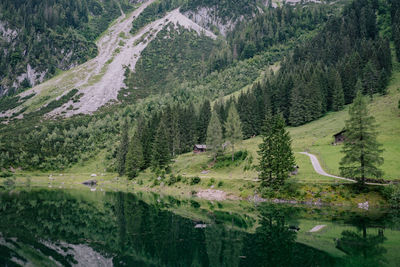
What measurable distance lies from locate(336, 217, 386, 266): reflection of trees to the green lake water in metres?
0.07

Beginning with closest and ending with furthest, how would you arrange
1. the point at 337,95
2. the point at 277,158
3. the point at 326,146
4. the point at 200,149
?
the point at 277,158
the point at 326,146
the point at 200,149
the point at 337,95

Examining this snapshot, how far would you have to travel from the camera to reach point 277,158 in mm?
58219

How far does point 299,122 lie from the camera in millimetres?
115812

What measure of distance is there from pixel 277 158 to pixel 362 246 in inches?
1256

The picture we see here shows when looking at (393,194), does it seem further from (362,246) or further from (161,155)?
(161,155)

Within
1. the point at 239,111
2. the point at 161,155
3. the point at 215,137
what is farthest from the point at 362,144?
the point at 239,111

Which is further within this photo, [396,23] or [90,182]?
[396,23]

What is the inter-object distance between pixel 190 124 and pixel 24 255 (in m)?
97.5

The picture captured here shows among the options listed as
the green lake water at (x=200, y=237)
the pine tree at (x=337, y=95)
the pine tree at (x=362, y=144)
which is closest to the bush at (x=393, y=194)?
the pine tree at (x=362, y=144)

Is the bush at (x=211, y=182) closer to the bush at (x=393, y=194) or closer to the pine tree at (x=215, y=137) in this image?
the pine tree at (x=215, y=137)

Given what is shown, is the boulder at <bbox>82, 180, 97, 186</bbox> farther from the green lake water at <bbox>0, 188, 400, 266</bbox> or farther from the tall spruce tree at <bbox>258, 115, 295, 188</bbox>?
the tall spruce tree at <bbox>258, 115, 295, 188</bbox>

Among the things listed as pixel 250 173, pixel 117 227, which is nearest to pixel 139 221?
pixel 117 227

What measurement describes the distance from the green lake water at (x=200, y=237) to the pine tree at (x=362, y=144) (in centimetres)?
793

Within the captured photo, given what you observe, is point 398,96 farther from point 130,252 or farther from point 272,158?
point 130,252
